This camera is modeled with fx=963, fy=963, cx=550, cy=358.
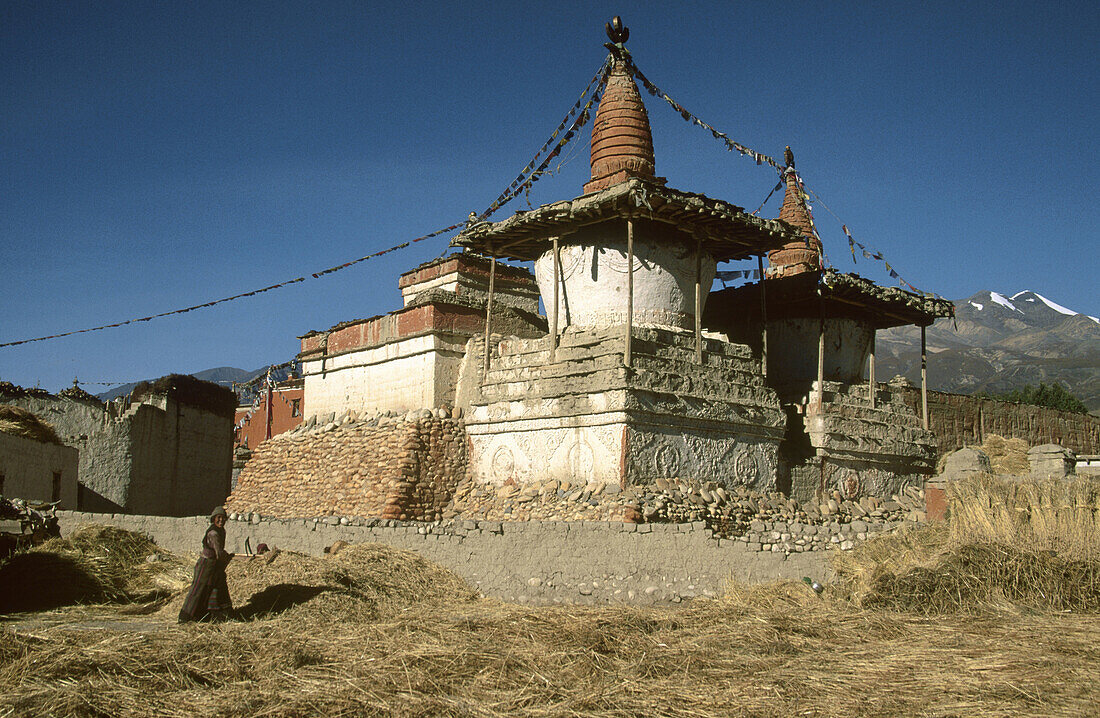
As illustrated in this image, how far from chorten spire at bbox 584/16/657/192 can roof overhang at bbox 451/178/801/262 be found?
1.55 m

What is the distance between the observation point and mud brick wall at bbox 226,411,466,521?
15.9 m

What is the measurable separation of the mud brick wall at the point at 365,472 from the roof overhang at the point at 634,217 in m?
3.33

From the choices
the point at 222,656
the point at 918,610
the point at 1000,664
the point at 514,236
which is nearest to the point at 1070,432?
the point at 514,236

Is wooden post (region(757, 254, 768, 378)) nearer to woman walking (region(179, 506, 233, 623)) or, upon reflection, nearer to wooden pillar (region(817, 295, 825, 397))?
wooden pillar (region(817, 295, 825, 397))

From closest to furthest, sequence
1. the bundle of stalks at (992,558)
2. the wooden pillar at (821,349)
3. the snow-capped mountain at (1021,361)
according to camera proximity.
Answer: the bundle of stalks at (992,558) → the wooden pillar at (821,349) → the snow-capped mountain at (1021,361)

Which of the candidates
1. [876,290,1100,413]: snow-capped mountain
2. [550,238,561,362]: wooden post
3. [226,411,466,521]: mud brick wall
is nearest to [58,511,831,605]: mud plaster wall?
[226,411,466,521]: mud brick wall

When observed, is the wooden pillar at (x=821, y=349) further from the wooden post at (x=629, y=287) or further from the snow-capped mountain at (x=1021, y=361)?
the snow-capped mountain at (x=1021, y=361)

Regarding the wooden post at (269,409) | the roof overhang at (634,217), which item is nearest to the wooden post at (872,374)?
the roof overhang at (634,217)

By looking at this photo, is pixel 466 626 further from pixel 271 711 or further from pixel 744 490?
pixel 744 490

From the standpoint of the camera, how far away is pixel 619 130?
57.4ft

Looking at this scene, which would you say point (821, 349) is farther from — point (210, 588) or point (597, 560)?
point (210, 588)

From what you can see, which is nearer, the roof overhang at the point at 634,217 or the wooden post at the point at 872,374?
the roof overhang at the point at 634,217

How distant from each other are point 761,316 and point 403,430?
753 centimetres

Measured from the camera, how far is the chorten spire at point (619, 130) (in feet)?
56.4
